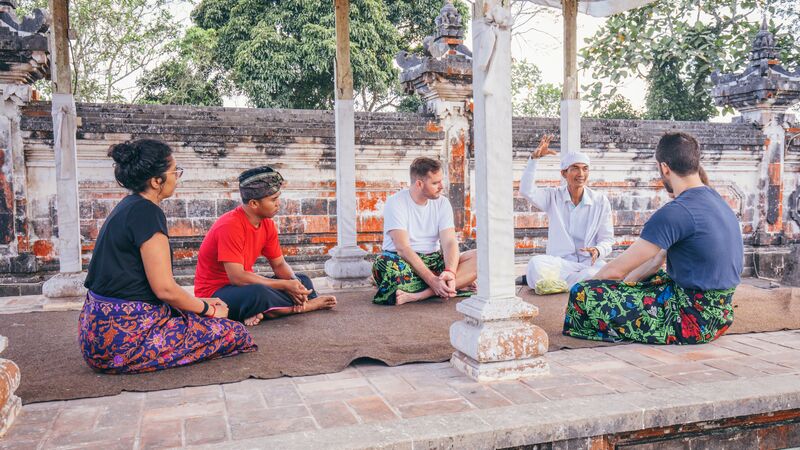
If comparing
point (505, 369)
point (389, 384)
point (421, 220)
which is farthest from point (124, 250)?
point (421, 220)

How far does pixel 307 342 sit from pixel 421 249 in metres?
1.97

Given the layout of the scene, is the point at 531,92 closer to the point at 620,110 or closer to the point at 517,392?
the point at 620,110

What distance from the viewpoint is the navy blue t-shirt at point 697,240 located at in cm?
432

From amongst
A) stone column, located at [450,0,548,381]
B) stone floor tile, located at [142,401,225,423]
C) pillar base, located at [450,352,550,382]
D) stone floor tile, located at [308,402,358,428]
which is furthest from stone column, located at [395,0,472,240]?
stone floor tile, located at [142,401,225,423]

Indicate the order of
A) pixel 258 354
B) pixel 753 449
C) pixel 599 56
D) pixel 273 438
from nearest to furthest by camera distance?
pixel 273 438 < pixel 753 449 < pixel 258 354 < pixel 599 56

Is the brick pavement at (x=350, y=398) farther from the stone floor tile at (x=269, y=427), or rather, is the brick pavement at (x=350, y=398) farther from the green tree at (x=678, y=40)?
the green tree at (x=678, y=40)

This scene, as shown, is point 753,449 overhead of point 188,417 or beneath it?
beneath

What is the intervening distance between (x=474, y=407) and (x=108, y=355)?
6.97 ft

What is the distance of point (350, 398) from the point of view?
348cm

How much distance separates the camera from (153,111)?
780 centimetres

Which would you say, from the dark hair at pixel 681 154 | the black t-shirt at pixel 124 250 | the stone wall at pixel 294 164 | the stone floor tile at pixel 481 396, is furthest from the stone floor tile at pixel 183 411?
the stone wall at pixel 294 164

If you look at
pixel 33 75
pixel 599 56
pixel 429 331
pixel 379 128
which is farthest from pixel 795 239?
pixel 33 75

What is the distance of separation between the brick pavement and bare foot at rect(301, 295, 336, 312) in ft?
5.41

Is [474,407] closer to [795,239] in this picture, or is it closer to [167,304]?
[167,304]
